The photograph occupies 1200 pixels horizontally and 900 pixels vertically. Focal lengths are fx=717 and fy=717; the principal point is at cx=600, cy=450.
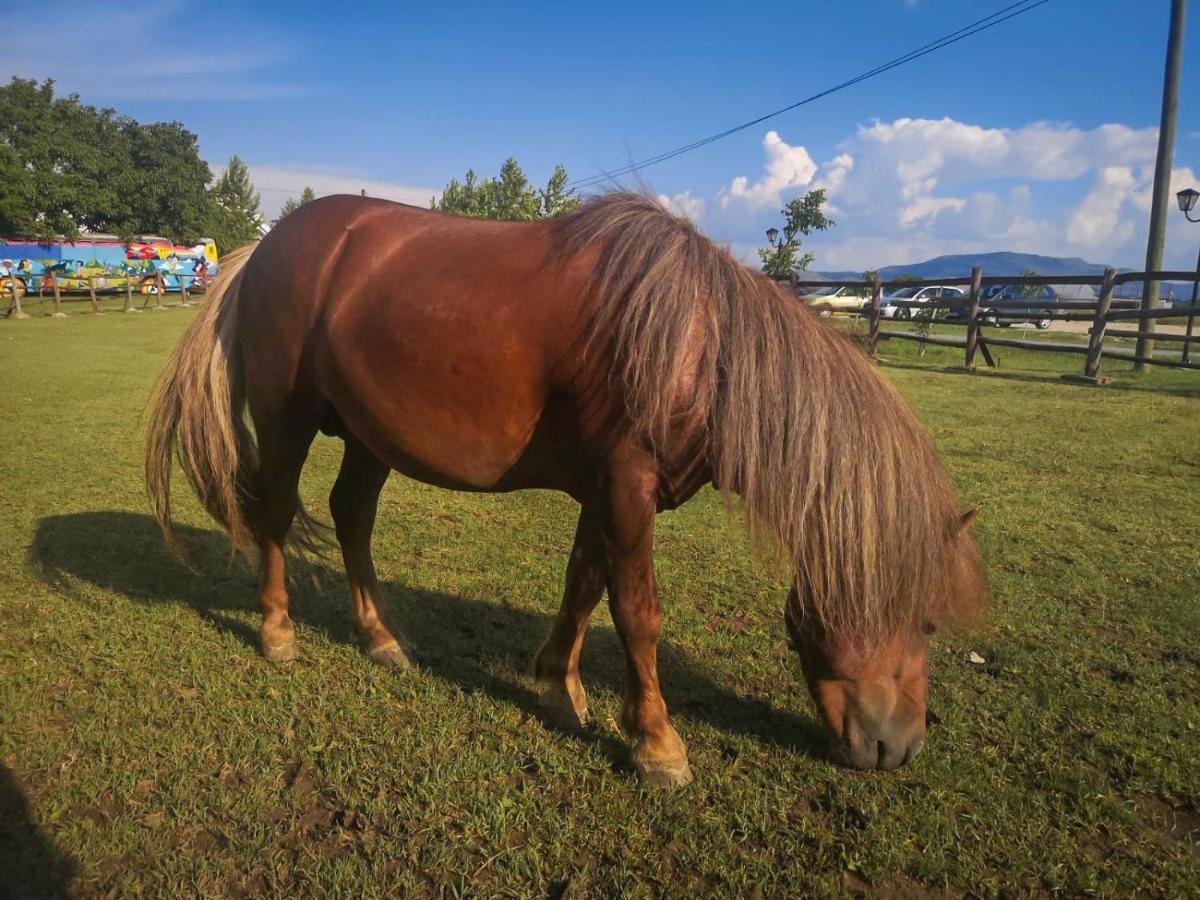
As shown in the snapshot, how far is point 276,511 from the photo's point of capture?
3.38m

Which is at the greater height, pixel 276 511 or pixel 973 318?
pixel 973 318

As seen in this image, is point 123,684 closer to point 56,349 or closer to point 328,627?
point 328,627

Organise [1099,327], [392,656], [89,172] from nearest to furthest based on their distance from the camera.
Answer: [392,656] → [1099,327] → [89,172]

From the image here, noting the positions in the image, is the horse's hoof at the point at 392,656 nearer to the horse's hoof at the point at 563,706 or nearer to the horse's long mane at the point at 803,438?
the horse's hoof at the point at 563,706

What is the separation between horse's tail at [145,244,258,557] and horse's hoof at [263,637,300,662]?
1.76 feet

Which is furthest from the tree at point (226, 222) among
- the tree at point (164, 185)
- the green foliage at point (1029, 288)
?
the green foliage at point (1029, 288)

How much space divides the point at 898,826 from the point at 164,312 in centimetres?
3228

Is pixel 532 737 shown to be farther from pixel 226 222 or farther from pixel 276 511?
pixel 226 222

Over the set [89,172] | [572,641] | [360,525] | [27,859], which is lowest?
[27,859]

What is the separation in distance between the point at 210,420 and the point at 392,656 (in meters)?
1.40

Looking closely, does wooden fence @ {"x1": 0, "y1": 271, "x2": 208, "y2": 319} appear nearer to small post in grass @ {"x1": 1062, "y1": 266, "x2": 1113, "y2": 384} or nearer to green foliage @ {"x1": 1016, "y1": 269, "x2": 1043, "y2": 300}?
green foliage @ {"x1": 1016, "y1": 269, "x2": 1043, "y2": 300}

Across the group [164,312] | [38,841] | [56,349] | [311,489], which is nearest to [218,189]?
[164,312]

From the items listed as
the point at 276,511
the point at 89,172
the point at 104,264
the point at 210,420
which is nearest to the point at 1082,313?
the point at 276,511

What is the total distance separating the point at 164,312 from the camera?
28156 millimetres
